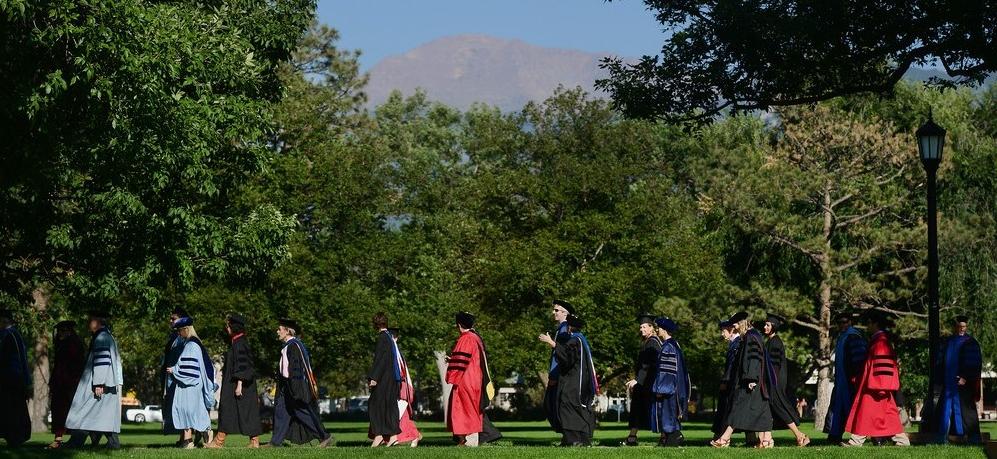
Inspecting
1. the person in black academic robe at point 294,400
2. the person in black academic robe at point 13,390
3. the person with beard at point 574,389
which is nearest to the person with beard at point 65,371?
the person in black academic robe at point 13,390

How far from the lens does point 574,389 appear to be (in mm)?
21594

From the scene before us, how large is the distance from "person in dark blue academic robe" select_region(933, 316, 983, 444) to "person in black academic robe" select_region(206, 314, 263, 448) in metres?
9.71

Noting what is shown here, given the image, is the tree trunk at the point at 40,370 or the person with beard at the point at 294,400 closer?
the person with beard at the point at 294,400

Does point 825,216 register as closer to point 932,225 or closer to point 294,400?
point 932,225

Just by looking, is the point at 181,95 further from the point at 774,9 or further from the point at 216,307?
the point at 216,307

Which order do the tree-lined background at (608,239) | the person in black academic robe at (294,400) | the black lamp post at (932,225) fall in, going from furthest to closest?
the tree-lined background at (608,239) → the person in black academic robe at (294,400) → the black lamp post at (932,225)

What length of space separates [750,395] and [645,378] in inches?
86.7

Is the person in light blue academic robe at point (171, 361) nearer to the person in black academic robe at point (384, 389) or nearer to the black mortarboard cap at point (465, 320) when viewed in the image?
the person in black academic robe at point (384, 389)

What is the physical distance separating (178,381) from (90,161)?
147 inches

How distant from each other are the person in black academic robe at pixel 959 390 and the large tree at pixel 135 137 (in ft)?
35.5

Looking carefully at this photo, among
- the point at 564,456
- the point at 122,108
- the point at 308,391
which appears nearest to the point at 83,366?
the point at 308,391

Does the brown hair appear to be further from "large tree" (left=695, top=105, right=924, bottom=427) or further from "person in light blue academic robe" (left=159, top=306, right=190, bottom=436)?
"large tree" (left=695, top=105, right=924, bottom=427)

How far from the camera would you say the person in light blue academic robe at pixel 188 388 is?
22.2 metres

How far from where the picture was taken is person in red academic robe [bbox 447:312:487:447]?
2169 cm
